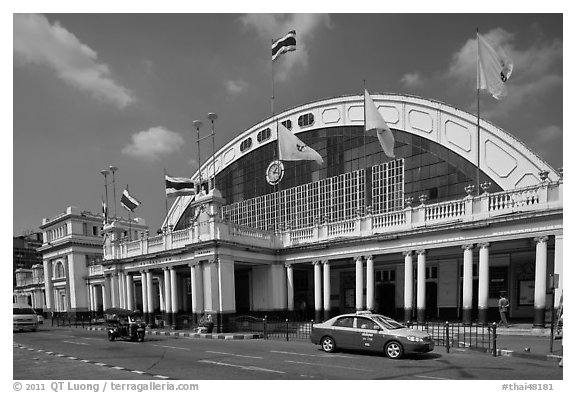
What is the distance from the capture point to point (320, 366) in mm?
12680

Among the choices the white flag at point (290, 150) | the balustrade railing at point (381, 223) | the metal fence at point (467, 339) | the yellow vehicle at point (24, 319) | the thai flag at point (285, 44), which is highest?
the thai flag at point (285, 44)

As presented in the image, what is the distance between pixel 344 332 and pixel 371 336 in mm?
1249

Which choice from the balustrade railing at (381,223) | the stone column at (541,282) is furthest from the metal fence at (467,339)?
the balustrade railing at (381,223)

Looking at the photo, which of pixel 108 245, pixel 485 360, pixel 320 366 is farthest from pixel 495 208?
pixel 108 245

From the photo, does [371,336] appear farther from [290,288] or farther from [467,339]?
[290,288]

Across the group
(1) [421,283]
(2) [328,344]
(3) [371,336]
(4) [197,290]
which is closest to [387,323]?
(3) [371,336]

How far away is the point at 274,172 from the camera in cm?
3703

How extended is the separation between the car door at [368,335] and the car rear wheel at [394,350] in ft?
0.75

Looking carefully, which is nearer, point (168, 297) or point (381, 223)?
point (381, 223)

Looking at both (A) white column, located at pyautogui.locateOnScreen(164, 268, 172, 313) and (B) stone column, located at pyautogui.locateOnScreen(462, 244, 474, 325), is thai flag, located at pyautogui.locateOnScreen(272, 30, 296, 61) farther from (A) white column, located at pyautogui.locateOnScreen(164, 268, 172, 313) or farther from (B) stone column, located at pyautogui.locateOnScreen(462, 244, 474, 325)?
(A) white column, located at pyautogui.locateOnScreen(164, 268, 172, 313)

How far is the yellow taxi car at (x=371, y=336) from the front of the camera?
45.6 ft

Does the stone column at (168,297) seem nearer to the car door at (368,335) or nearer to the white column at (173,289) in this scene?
the white column at (173,289)
